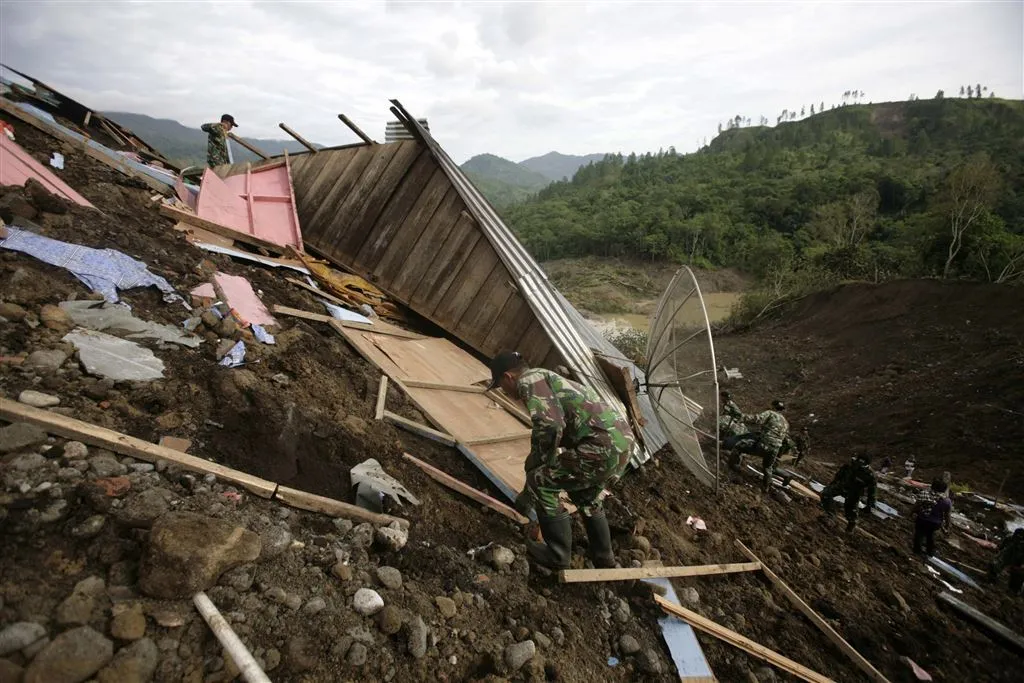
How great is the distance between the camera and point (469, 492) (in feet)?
11.5

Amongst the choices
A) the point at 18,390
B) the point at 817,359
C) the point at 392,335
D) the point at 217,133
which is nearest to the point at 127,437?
the point at 18,390

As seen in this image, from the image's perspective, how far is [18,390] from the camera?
243cm

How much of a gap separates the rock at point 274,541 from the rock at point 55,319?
2.11m

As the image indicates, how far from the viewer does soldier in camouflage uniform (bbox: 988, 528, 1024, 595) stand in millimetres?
5246

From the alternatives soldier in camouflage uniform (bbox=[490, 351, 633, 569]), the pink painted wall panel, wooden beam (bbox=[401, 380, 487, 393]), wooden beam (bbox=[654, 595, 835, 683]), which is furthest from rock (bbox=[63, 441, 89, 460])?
the pink painted wall panel

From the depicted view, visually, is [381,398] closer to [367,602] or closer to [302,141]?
[367,602]

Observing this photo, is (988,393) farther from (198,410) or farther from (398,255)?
(198,410)

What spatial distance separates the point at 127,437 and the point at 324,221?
5913 mm

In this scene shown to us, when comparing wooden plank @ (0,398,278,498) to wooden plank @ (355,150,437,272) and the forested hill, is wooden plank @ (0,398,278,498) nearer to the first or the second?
wooden plank @ (355,150,437,272)

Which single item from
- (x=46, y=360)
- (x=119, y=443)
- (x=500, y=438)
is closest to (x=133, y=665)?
(x=119, y=443)

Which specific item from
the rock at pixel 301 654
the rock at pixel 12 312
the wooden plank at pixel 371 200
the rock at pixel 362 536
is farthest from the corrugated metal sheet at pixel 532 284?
the rock at pixel 12 312

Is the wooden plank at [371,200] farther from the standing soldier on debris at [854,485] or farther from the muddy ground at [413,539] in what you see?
the standing soldier on debris at [854,485]

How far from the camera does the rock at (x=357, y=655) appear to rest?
1909mm

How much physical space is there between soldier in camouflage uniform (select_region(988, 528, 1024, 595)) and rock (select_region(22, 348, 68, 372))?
9.05m
